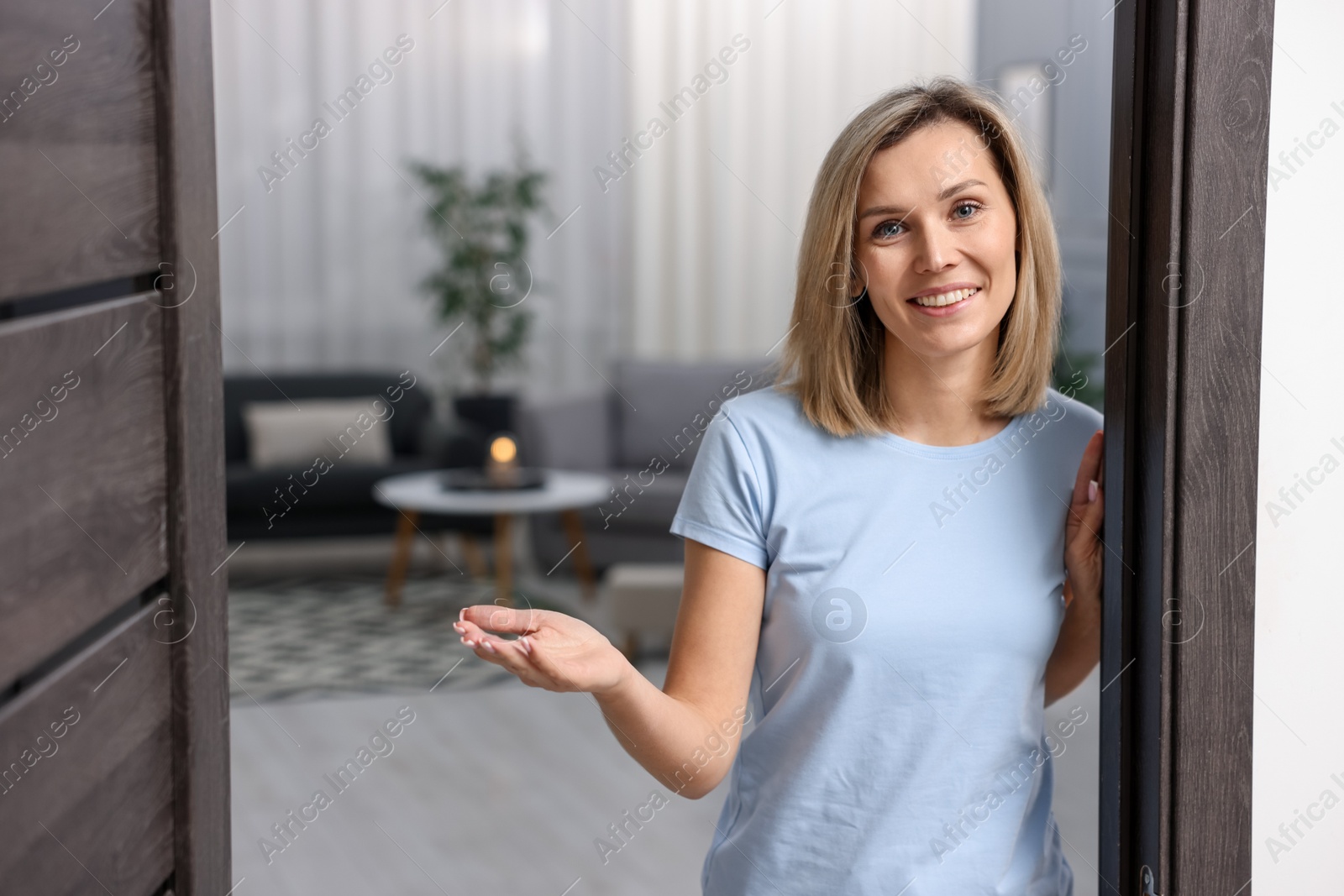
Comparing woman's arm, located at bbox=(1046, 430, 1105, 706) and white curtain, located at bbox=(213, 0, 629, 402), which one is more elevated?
white curtain, located at bbox=(213, 0, 629, 402)

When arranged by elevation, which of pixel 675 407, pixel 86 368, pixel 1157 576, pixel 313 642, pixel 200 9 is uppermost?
pixel 200 9

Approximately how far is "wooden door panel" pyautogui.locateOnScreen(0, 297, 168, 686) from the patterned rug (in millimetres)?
2186

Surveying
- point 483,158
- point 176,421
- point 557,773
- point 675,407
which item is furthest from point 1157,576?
point 483,158

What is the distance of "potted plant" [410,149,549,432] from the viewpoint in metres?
4.43

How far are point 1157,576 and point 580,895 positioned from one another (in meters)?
1.43

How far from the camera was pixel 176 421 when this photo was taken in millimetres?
688

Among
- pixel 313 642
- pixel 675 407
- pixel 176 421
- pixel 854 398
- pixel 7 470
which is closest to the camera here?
pixel 7 470

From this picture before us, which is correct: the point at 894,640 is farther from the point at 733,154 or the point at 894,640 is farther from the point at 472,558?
the point at 733,154

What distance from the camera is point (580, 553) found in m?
3.72

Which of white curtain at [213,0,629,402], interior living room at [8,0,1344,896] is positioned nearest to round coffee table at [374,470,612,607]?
white curtain at [213,0,629,402]

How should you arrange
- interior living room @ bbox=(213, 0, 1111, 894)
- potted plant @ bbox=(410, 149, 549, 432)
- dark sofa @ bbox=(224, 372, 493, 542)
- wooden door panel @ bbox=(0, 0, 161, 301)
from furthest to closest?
1. potted plant @ bbox=(410, 149, 549, 432)
2. dark sofa @ bbox=(224, 372, 493, 542)
3. interior living room @ bbox=(213, 0, 1111, 894)
4. wooden door panel @ bbox=(0, 0, 161, 301)

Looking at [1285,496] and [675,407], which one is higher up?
[1285,496]

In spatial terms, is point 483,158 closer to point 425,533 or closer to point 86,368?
point 425,533

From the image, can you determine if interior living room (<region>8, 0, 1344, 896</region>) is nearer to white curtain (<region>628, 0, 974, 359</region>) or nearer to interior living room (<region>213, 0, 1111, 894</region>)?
interior living room (<region>213, 0, 1111, 894</region>)
